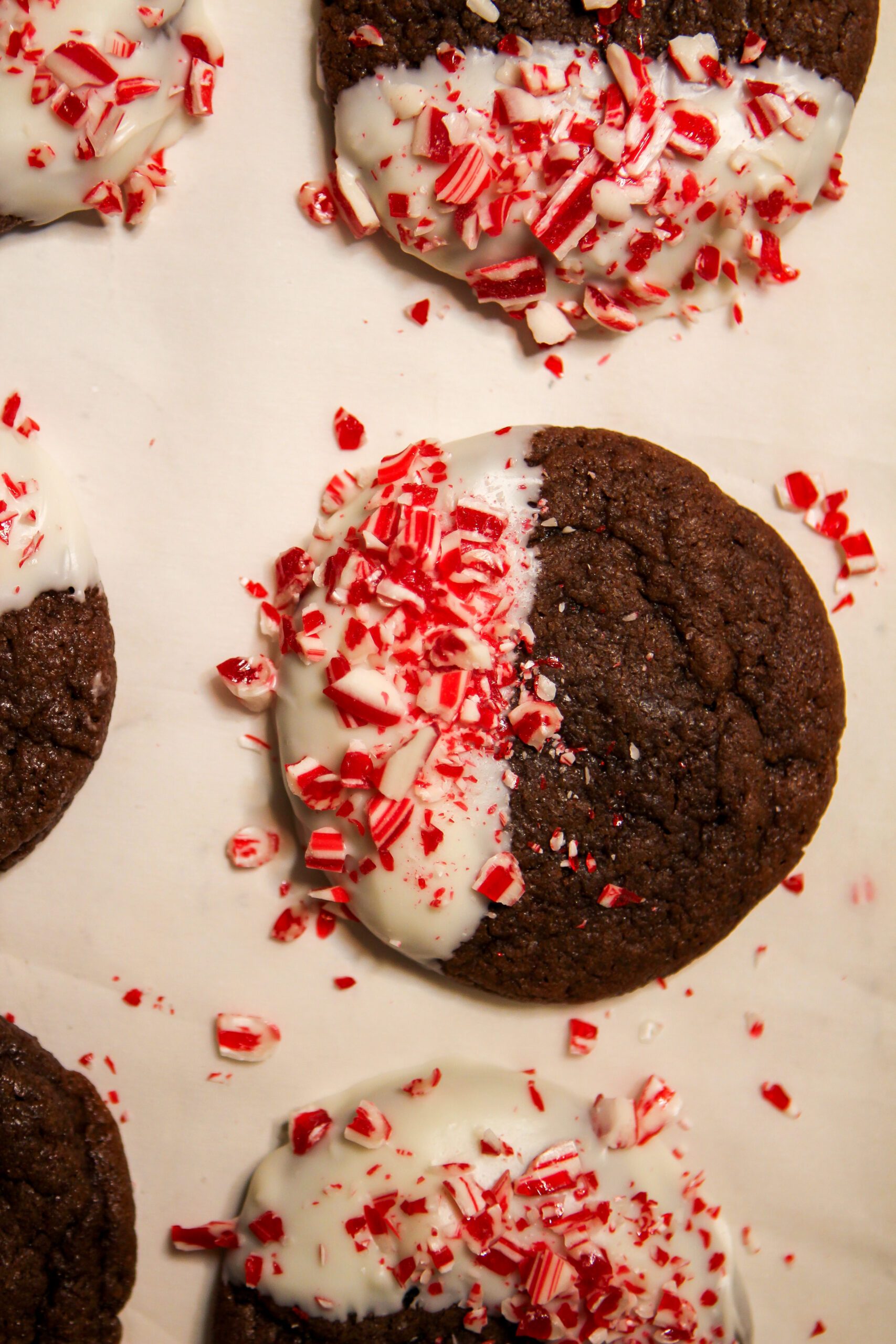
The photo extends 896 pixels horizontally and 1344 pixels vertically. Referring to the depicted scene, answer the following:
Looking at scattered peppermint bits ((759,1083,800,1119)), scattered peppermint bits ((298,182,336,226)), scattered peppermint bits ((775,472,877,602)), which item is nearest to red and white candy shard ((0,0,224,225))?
scattered peppermint bits ((298,182,336,226))

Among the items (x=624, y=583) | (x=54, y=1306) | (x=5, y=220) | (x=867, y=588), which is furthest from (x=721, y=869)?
(x=5, y=220)

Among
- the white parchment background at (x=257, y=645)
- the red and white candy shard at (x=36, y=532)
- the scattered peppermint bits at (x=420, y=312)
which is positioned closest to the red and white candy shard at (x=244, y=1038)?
the white parchment background at (x=257, y=645)

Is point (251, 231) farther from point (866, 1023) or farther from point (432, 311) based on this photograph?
point (866, 1023)

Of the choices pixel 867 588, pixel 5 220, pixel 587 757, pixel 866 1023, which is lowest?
pixel 866 1023

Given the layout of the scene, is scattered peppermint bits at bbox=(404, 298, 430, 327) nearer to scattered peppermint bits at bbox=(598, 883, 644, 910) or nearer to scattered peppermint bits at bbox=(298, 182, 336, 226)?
scattered peppermint bits at bbox=(298, 182, 336, 226)

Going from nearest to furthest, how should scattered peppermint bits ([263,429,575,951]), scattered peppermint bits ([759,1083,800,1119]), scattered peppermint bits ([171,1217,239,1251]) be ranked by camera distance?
1. scattered peppermint bits ([263,429,575,951])
2. scattered peppermint bits ([171,1217,239,1251])
3. scattered peppermint bits ([759,1083,800,1119])

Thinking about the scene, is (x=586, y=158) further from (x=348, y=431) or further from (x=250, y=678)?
(x=250, y=678)
